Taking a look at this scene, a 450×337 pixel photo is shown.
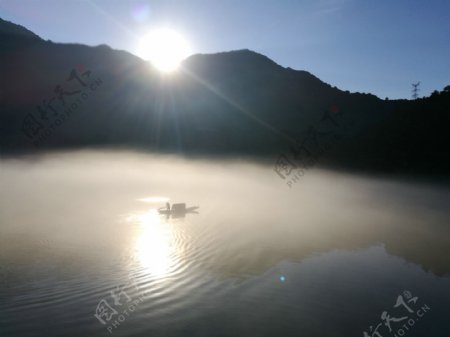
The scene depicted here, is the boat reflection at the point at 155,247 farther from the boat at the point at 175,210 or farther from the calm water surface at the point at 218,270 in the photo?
the boat at the point at 175,210

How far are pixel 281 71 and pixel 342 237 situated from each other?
166m

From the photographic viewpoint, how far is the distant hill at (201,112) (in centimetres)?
8788

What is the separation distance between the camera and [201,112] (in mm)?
147625

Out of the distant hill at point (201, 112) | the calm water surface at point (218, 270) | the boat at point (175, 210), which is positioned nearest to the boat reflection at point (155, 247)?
the calm water surface at point (218, 270)

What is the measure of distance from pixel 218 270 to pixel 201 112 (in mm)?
132895

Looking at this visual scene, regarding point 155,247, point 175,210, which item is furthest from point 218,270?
point 175,210

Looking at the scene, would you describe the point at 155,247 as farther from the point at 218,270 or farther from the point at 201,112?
the point at 201,112

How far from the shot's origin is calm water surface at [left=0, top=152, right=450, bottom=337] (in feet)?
42.4

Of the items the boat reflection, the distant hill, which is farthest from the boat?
the distant hill

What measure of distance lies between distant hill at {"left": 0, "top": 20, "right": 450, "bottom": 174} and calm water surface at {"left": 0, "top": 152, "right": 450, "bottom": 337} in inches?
2093

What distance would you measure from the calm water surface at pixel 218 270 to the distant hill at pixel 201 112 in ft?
174

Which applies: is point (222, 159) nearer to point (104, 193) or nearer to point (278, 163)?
point (278, 163)

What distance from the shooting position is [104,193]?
147 ft

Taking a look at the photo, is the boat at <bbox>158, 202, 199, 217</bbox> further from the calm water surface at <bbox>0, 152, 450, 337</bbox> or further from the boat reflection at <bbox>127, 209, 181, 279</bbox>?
the boat reflection at <bbox>127, 209, 181, 279</bbox>
